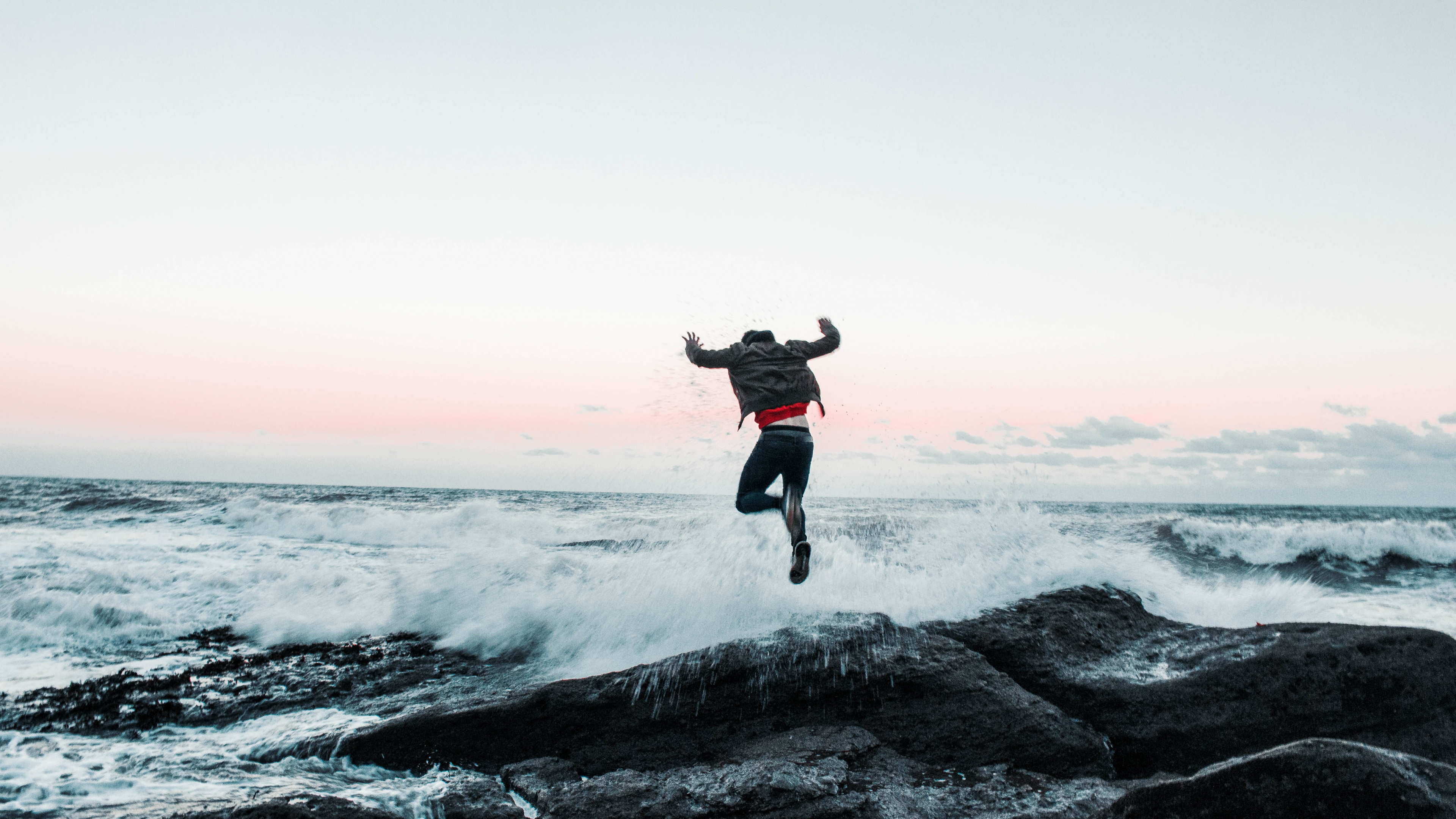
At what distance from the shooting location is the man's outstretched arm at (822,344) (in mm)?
5449

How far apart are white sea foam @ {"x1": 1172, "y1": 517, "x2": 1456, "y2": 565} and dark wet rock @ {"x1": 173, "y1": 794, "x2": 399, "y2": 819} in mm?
20389

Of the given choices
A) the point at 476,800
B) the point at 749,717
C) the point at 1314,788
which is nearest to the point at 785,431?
the point at 749,717

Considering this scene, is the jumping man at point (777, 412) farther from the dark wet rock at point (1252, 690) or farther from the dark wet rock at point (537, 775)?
the dark wet rock at point (537, 775)

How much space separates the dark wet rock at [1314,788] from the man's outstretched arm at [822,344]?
11.9ft

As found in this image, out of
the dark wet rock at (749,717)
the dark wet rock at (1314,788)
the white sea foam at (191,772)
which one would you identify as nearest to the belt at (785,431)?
the dark wet rock at (749,717)

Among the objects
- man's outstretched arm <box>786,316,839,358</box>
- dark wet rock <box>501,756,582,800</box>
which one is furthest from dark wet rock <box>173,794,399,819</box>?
man's outstretched arm <box>786,316,839,358</box>

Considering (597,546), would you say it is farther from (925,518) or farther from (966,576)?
(966,576)

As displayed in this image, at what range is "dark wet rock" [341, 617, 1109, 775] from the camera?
3740mm

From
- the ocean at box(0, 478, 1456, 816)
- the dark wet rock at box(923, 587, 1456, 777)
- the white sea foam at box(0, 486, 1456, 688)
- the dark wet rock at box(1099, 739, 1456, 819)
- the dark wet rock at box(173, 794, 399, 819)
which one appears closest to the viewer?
the dark wet rock at box(1099, 739, 1456, 819)

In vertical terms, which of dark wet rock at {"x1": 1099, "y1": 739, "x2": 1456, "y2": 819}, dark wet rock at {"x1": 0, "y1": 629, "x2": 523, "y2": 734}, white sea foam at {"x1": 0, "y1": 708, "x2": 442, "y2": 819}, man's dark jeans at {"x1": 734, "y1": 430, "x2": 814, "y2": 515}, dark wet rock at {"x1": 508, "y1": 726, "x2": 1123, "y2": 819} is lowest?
dark wet rock at {"x1": 0, "y1": 629, "x2": 523, "y2": 734}

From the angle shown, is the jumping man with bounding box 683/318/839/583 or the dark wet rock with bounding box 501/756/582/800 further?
the jumping man with bounding box 683/318/839/583

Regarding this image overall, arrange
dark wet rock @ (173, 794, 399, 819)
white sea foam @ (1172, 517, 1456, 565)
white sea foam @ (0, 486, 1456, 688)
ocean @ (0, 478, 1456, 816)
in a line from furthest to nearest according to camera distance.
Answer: white sea foam @ (1172, 517, 1456, 565) → white sea foam @ (0, 486, 1456, 688) → ocean @ (0, 478, 1456, 816) → dark wet rock @ (173, 794, 399, 819)

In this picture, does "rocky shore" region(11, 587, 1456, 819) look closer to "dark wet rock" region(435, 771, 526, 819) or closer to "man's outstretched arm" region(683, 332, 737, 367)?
"dark wet rock" region(435, 771, 526, 819)

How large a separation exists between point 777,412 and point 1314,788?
3.58m
